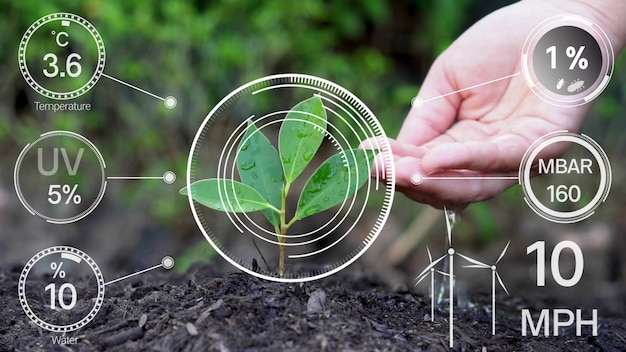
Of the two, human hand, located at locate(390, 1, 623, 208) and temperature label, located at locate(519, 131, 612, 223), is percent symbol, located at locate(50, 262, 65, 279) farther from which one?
temperature label, located at locate(519, 131, 612, 223)

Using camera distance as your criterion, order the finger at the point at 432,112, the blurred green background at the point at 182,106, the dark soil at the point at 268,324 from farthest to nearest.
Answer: the blurred green background at the point at 182,106, the finger at the point at 432,112, the dark soil at the point at 268,324

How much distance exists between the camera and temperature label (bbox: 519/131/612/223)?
46.7 inches

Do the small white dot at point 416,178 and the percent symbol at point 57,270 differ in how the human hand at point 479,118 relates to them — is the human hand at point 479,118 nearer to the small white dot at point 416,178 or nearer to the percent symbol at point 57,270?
the small white dot at point 416,178

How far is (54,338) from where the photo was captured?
1.04 meters

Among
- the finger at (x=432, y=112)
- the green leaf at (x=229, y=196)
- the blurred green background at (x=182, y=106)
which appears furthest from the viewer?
the blurred green background at (x=182, y=106)

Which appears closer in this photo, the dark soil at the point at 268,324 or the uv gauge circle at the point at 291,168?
the dark soil at the point at 268,324

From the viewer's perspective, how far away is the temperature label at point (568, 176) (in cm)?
119

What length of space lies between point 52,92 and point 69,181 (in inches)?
6.0

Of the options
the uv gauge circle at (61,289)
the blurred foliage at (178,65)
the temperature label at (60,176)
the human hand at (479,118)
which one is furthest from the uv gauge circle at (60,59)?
the blurred foliage at (178,65)

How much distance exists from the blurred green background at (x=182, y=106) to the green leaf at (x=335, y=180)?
1056 millimetres

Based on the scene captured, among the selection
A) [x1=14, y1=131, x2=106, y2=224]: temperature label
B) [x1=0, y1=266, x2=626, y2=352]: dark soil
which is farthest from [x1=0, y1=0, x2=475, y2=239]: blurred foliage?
[x1=0, y1=266, x2=626, y2=352]: dark soil

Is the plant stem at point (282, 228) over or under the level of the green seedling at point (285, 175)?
under

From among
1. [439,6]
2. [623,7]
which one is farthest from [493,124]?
[439,6]

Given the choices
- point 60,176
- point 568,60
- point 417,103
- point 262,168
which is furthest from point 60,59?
point 568,60
